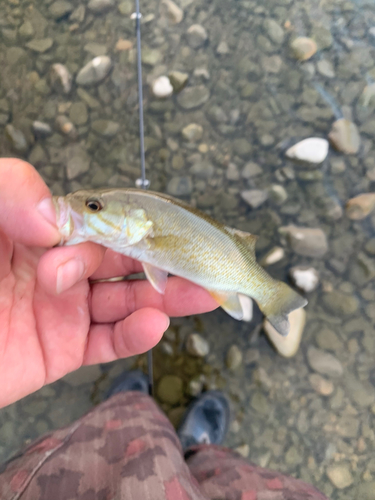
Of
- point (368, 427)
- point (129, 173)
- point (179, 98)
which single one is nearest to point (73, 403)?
point (129, 173)

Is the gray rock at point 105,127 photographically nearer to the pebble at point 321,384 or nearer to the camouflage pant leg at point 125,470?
the camouflage pant leg at point 125,470

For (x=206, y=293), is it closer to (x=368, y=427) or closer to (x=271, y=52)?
(x=368, y=427)

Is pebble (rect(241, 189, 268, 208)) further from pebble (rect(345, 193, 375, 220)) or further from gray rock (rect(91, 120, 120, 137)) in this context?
gray rock (rect(91, 120, 120, 137))

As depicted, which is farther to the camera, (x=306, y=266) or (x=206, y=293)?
(x=306, y=266)

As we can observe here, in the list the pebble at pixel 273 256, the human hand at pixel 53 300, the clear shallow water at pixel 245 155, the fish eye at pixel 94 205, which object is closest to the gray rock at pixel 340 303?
the clear shallow water at pixel 245 155

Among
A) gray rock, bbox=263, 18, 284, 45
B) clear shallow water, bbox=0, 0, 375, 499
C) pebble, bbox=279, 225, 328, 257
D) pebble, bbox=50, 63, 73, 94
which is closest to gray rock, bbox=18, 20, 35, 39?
clear shallow water, bbox=0, 0, 375, 499

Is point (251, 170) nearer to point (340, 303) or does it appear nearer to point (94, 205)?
point (340, 303)
